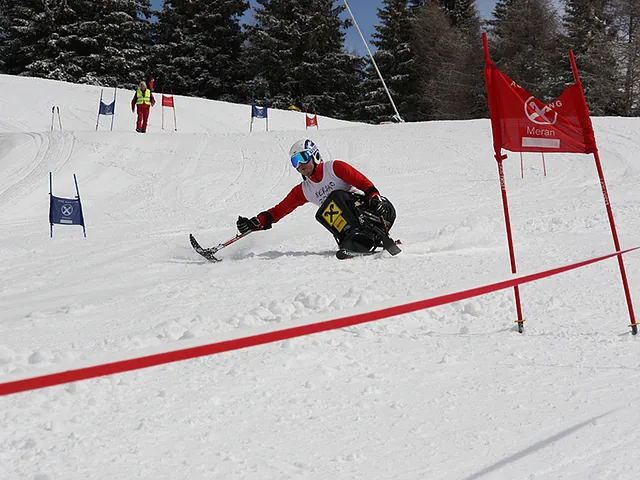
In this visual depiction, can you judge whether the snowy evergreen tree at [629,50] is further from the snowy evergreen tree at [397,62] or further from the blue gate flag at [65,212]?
the blue gate flag at [65,212]

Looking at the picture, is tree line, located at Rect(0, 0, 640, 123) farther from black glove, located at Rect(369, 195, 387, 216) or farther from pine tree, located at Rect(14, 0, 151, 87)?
black glove, located at Rect(369, 195, 387, 216)

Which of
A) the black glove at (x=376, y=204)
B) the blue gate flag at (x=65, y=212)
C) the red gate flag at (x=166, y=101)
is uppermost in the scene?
the red gate flag at (x=166, y=101)

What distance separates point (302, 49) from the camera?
4681 cm

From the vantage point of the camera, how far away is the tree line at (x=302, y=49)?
4006cm

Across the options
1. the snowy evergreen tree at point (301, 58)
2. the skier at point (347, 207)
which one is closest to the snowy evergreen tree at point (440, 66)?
the snowy evergreen tree at point (301, 58)

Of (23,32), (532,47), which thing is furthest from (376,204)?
(23,32)

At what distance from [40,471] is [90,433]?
34 cm

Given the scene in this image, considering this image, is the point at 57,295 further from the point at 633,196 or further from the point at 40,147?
the point at 40,147

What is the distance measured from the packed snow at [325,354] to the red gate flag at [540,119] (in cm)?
115

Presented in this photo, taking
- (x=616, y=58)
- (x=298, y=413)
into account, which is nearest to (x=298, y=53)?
(x=616, y=58)

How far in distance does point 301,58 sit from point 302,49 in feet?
2.45

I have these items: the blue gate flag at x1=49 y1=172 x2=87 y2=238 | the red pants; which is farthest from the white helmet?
the red pants

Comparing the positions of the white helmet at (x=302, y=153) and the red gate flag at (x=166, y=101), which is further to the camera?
the red gate flag at (x=166, y=101)

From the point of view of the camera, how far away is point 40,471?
2.44 meters
